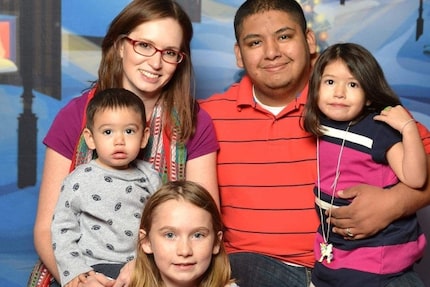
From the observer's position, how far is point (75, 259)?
7.40 feet

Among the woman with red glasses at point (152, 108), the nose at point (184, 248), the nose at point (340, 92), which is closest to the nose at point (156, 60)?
the woman with red glasses at point (152, 108)

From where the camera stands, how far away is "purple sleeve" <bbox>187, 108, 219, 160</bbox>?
2.61 meters

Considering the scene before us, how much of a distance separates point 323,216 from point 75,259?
0.79 m

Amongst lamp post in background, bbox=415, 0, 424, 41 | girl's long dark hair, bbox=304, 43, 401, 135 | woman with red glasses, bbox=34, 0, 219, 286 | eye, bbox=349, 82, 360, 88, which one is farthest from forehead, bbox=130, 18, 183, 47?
lamp post in background, bbox=415, 0, 424, 41

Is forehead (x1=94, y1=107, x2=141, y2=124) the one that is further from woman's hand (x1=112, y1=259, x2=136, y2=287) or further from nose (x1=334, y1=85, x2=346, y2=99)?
nose (x1=334, y1=85, x2=346, y2=99)

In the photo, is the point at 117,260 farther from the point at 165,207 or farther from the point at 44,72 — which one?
the point at 44,72

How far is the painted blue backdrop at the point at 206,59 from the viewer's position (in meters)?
2.98

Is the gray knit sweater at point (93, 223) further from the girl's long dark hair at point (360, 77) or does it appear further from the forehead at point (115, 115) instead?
the girl's long dark hair at point (360, 77)

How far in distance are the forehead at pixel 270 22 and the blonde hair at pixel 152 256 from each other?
0.72 meters

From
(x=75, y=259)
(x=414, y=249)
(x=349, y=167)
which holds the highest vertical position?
(x=349, y=167)

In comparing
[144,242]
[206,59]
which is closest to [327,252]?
[144,242]

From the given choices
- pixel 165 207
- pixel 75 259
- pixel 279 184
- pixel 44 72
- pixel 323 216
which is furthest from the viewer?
pixel 44 72

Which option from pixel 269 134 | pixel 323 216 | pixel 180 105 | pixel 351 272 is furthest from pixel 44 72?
pixel 351 272

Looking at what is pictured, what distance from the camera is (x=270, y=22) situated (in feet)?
8.66
